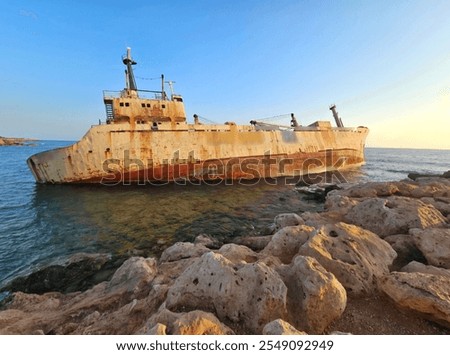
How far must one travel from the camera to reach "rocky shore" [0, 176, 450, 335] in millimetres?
3221

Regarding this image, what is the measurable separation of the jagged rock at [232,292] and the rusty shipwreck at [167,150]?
15520 millimetres

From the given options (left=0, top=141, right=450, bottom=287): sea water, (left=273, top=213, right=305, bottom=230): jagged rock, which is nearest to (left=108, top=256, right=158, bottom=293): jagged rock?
(left=0, top=141, right=450, bottom=287): sea water

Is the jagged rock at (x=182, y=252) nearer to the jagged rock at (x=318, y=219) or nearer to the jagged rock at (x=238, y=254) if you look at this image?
the jagged rock at (x=238, y=254)

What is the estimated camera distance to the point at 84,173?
55.4ft

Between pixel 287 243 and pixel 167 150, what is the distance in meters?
14.7

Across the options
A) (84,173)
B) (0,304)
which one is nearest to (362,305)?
(0,304)

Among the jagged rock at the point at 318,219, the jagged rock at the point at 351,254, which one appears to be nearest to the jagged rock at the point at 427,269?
the jagged rock at the point at 351,254

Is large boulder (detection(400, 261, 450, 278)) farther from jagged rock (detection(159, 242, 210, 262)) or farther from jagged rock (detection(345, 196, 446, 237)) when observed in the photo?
jagged rock (detection(159, 242, 210, 262))

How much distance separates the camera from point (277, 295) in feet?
11.0

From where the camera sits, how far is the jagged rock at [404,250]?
5.11 m

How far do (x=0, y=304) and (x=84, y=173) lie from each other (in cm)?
1330

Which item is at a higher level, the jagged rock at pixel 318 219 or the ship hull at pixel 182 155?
the ship hull at pixel 182 155

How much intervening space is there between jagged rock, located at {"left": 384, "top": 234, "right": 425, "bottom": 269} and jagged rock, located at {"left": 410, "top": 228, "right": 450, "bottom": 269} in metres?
0.21

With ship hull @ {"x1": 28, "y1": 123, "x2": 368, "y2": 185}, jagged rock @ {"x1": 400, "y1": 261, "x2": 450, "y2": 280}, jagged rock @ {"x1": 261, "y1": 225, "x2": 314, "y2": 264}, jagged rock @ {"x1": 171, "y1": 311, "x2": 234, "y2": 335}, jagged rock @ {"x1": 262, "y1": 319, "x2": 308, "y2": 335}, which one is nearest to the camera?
jagged rock @ {"x1": 262, "y1": 319, "x2": 308, "y2": 335}
